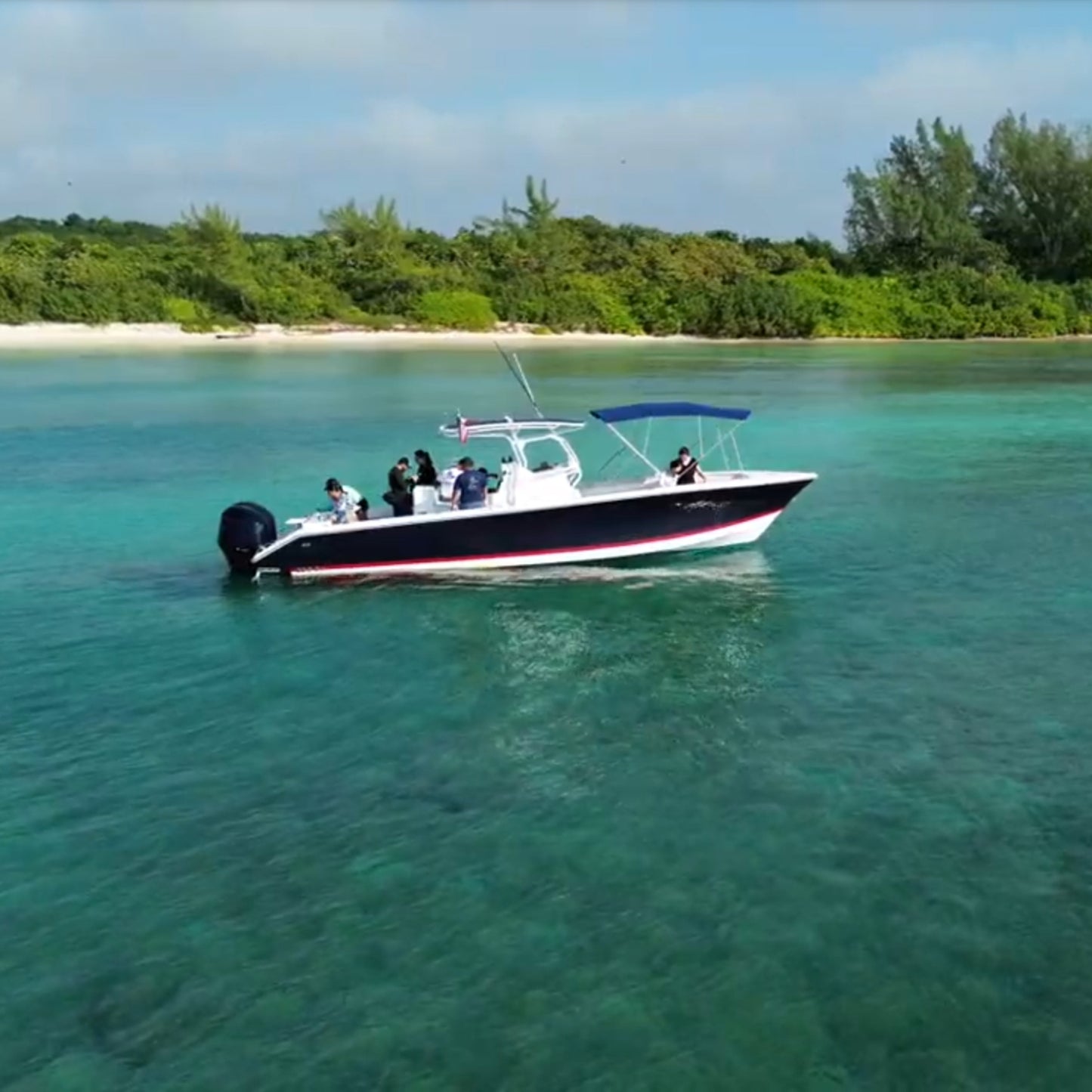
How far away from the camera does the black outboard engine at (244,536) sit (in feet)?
58.2

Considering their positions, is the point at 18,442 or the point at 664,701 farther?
the point at 18,442

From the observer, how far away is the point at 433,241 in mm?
99625

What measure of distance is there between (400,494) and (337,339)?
2605 inches

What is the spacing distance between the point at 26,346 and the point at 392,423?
47.0 meters

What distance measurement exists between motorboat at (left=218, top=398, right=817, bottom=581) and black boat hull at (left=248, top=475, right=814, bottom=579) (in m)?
0.01

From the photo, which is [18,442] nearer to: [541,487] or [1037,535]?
[541,487]

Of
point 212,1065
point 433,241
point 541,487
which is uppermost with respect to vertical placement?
point 433,241

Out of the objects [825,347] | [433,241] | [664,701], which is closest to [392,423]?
[664,701]

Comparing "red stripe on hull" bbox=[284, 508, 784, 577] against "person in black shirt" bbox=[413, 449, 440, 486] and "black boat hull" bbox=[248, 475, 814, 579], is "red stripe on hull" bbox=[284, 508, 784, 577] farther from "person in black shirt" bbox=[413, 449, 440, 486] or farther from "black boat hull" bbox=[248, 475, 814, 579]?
"person in black shirt" bbox=[413, 449, 440, 486]

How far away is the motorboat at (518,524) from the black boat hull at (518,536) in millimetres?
11

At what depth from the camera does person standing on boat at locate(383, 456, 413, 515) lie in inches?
712

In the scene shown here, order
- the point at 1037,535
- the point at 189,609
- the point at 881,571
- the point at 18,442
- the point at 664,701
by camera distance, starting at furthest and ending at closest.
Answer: the point at 18,442 → the point at 1037,535 → the point at 881,571 → the point at 189,609 → the point at 664,701

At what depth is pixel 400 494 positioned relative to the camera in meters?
18.1

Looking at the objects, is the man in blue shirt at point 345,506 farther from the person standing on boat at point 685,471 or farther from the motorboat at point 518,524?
the person standing on boat at point 685,471
